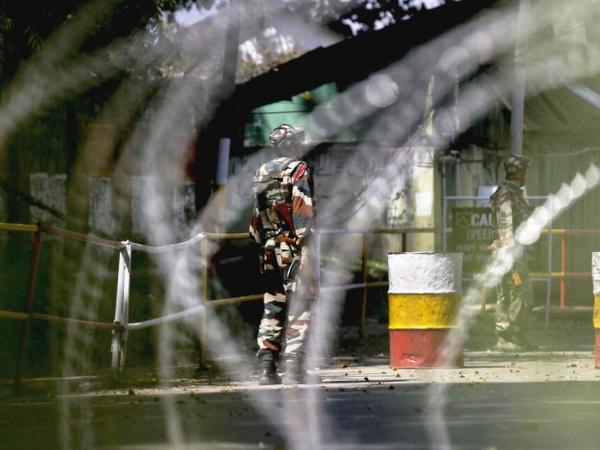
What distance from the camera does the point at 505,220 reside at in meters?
14.2

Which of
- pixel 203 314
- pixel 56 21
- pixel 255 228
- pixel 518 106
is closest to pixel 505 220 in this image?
pixel 203 314

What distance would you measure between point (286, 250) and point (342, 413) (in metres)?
2.29

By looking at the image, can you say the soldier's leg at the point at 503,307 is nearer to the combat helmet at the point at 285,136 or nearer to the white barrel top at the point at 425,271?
the white barrel top at the point at 425,271

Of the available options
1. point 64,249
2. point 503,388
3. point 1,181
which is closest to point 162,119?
point 64,249

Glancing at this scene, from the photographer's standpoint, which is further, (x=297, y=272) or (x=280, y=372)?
(x=280, y=372)

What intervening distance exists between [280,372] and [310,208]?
1.91 meters

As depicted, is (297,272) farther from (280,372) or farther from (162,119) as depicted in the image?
(162,119)

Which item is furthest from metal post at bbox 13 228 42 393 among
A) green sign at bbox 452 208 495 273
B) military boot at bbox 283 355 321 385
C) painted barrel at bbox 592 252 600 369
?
green sign at bbox 452 208 495 273

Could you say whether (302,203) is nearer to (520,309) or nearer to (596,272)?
(596,272)

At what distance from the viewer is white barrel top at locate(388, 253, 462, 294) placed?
11969 mm

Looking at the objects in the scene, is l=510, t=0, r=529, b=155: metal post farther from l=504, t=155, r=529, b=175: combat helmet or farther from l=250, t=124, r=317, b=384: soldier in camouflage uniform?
l=250, t=124, r=317, b=384: soldier in camouflage uniform

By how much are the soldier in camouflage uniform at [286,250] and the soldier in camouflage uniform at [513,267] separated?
3.99 metres

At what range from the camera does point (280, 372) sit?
11.7 m

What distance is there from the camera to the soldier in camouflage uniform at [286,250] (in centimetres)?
1047
